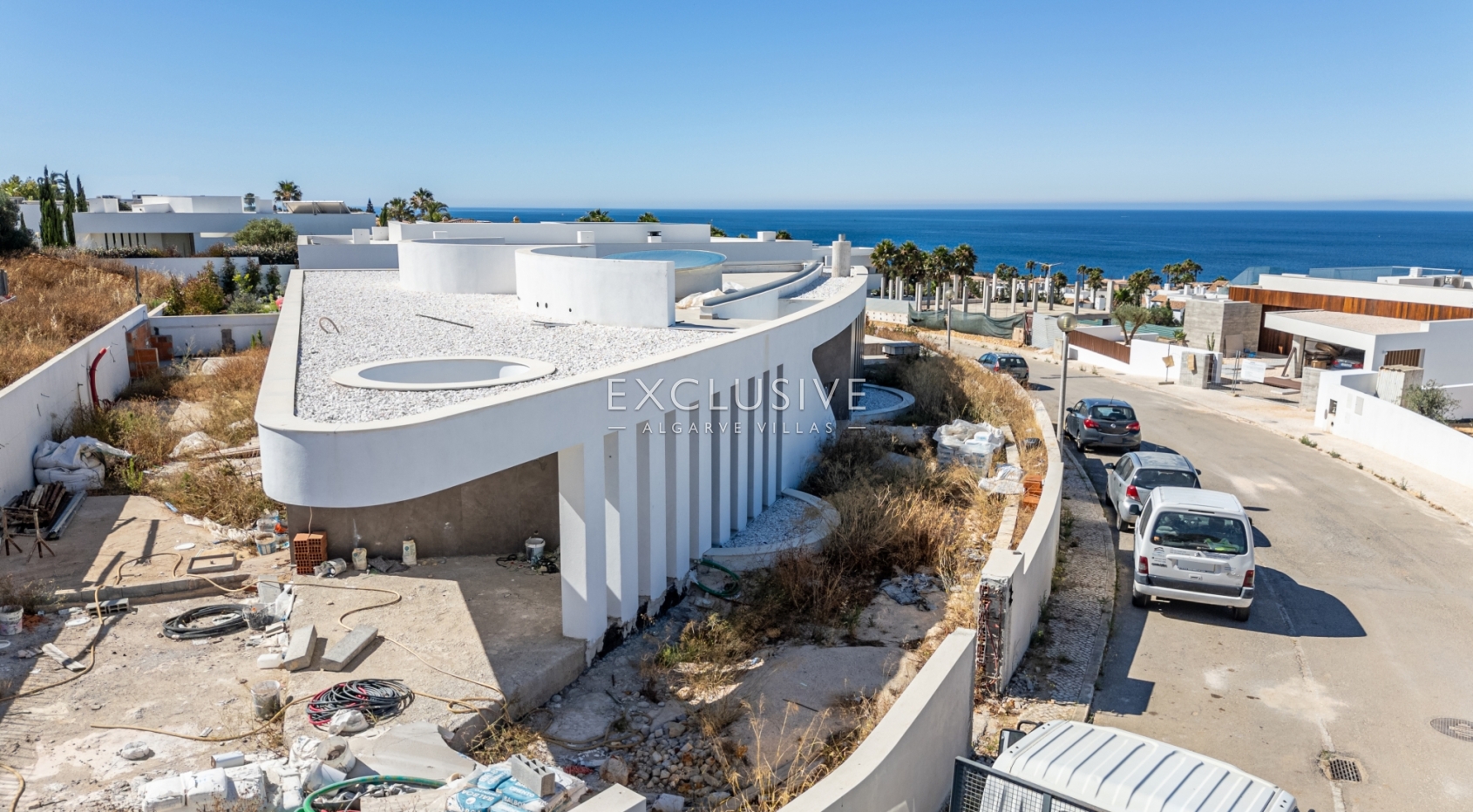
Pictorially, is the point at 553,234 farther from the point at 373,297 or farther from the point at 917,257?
the point at 917,257

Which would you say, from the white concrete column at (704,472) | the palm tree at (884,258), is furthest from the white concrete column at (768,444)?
the palm tree at (884,258)

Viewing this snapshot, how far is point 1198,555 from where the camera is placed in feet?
39.1

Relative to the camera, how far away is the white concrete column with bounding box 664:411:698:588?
12.7 metres

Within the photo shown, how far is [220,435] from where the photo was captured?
63.4ft

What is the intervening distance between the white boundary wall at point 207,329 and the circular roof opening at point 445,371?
20.0 meters

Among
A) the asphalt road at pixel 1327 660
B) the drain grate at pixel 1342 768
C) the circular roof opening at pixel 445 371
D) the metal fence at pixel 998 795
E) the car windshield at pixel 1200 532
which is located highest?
the circular roof opening at pixel 445 371

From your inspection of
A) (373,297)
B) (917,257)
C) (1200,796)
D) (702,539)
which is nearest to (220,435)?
(373,297)

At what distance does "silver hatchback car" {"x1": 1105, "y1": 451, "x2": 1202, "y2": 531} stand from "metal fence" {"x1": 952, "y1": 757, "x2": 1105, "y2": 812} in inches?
427

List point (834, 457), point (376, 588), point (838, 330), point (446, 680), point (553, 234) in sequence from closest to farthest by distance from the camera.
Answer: point (446, 680) < point (376, 588) < point (834, 457) < point (838, 330) < point (553, 234)

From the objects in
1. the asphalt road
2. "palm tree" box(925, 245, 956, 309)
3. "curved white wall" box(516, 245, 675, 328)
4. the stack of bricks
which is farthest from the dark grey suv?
"palm tree" box(925, 245, 956, 309)

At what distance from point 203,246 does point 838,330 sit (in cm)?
4370

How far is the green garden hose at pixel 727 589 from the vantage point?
504 inches

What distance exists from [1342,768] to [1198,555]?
11.2ft

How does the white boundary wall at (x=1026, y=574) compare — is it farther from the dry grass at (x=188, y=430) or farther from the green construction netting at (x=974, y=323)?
the green construction netting at (x=974, y=323)
